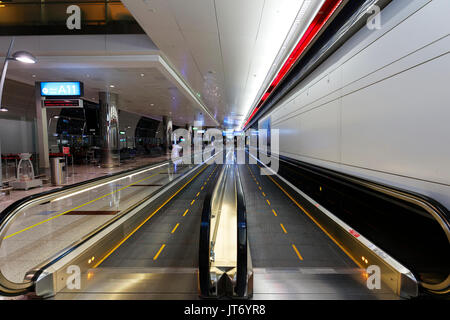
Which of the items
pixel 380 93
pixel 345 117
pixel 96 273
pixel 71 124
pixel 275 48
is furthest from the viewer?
pixel 71 124

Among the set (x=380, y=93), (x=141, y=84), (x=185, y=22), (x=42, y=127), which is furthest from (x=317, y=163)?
(x=42, y=127)

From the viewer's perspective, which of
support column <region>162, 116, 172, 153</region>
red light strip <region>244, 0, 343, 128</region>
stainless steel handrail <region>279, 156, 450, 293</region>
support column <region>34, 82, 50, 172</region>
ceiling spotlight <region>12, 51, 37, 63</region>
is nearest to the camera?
stainless steel handrail <region>279, 156, 450, 293</region>

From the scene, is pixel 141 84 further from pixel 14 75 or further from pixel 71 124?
pixel 71 124

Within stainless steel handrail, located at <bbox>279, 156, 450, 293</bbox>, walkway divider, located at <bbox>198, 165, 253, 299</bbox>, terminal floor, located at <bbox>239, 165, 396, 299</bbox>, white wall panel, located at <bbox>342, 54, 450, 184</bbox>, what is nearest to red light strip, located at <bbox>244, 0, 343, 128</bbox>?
white wall panel, located at <bbox>342, 54, 450, 184</bbox>

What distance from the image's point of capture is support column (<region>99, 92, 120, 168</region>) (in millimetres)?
15000

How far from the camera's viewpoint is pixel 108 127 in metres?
15.3

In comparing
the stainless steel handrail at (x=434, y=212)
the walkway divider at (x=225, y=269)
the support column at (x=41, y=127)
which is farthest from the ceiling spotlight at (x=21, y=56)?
the stainless steel handrail at (x=434, y=212)

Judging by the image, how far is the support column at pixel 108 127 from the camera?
15.0 meters

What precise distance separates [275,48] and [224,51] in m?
1.94

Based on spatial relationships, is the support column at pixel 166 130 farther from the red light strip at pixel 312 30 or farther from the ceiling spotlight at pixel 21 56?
the ceiling spotlight at pixel 21 56

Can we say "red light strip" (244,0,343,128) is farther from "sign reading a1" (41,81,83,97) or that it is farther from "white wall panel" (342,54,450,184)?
"sign reading a1" (41,81,83,97)

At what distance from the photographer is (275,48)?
343 inches

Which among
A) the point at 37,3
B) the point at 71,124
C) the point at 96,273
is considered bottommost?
the point at 96,273

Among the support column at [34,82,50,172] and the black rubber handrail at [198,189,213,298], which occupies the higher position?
the support column at [34,82,50,172]
